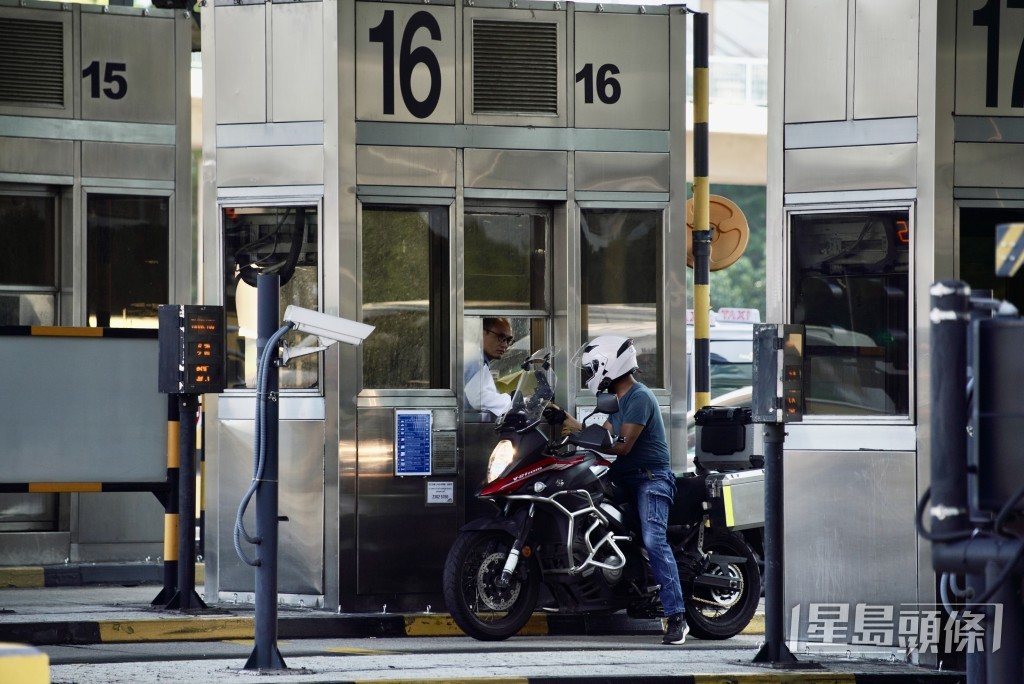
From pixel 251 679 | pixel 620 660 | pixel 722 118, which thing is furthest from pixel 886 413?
pixel 722 118

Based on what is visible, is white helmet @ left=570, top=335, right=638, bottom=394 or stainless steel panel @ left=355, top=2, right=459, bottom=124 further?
stainless steel panel @ left=355, top=2, right=459, bottom=124

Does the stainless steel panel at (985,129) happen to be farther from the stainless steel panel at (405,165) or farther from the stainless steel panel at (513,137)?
the stainless steel panel at (405,165)

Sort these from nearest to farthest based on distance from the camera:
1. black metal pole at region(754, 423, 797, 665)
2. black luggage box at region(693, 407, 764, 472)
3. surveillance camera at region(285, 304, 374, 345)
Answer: surveillance camera at region(285, 304, 374, 345), black metal pole at region(754, 423, 797, 665), black luggage box at region(693, 407, 764, 472)

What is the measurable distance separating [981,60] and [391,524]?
15.9ft

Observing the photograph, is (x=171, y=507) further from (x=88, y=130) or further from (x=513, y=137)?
(x=88, y=130)

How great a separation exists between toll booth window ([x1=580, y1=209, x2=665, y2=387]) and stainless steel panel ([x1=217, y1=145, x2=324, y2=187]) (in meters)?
2.03

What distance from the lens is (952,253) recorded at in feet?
30.7

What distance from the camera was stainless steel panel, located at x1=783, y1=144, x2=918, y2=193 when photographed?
9.41 meters

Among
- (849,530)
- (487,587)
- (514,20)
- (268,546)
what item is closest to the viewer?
(268,546)

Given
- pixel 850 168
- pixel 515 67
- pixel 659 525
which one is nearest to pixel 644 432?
pixel 659 525

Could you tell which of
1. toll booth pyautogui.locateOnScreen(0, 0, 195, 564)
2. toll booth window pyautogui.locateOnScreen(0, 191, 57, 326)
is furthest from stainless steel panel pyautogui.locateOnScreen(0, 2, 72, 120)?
toll booth window pyautogui.locateOnScreen(0, 191, 57, 326)

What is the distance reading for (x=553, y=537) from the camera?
10.4 meters

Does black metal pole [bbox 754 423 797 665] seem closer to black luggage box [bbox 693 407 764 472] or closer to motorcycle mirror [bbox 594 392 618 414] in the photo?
motorcycle mirror [bbox 594 392 618 414]

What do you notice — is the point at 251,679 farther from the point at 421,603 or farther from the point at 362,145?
the point at 362,145
